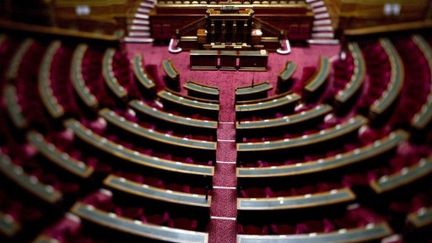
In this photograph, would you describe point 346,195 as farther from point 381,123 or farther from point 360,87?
point 360,87

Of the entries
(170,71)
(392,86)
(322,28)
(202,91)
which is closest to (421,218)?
(392,86)

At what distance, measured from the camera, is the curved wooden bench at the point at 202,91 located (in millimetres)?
3432

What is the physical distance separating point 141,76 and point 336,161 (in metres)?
1.87

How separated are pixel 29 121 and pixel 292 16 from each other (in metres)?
3.00

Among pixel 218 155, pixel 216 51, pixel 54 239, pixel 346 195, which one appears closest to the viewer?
pixel 54 239

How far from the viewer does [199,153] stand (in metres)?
2.85

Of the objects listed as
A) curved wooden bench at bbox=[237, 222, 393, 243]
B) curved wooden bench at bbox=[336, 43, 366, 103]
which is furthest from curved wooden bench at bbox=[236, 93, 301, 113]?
curved wooden bench at bbox=[237, 222, 393, 243]

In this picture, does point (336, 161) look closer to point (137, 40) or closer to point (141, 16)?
point (137, 40)

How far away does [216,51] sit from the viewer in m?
4.03

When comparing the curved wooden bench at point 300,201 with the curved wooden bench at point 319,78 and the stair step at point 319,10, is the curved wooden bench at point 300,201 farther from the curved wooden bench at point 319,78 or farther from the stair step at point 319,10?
the stair step at point 319,10

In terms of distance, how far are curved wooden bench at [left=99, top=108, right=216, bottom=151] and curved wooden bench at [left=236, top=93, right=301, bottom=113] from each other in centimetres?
50

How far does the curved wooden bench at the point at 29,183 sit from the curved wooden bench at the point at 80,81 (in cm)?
75

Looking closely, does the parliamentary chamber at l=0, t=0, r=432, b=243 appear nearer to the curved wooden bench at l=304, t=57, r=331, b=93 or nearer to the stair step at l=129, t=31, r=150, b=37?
the curved wooden bench at l=304, t=57, r=331, b=93

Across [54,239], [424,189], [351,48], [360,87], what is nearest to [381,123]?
[360,87]
